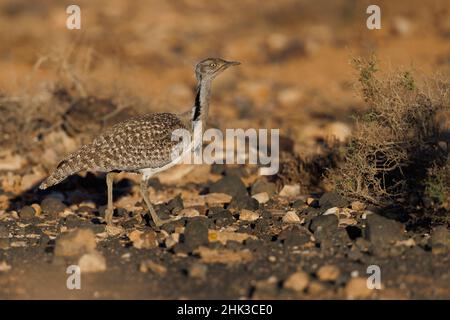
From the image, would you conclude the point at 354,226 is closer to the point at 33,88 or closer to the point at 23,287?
the point at 23,287

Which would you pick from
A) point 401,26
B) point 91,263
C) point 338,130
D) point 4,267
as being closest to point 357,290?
point 91,263

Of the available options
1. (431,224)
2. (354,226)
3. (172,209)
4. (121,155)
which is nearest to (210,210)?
(172,209)

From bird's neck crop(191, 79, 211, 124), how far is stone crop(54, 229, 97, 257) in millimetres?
1768

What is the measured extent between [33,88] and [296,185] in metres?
3.78

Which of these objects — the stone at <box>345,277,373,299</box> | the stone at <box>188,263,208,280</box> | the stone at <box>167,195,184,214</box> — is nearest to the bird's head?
the stone at <box>167,195,184,214</box>

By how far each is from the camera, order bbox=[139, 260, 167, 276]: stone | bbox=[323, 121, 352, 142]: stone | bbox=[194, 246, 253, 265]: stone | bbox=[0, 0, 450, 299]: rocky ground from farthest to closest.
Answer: bbox=[323, 121, 352, 142]: stone → bbox=[194, 246, 253, 265]: stone → bbox=[139, 260, 167, 276]: stone → bbox=[0, 0, 450, 299]: rocky ground

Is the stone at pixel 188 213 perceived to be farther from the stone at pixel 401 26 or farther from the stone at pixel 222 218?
the stone at pixel 401 26

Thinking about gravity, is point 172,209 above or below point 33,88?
below

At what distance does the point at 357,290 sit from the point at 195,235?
162 cm

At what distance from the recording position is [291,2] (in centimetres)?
2153

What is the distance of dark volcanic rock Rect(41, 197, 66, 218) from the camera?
8258mm

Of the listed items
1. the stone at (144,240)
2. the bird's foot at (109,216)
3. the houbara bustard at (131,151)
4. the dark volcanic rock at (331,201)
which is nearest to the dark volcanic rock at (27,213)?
the houbara bustard at (131,151)

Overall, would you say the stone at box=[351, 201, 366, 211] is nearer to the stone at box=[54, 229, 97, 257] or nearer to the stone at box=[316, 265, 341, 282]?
the stone at box=[316, 265, 341, 282]

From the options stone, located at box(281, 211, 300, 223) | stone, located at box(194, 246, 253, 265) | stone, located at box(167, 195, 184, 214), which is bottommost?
stone, located at box(194, 246, 253, 265)
